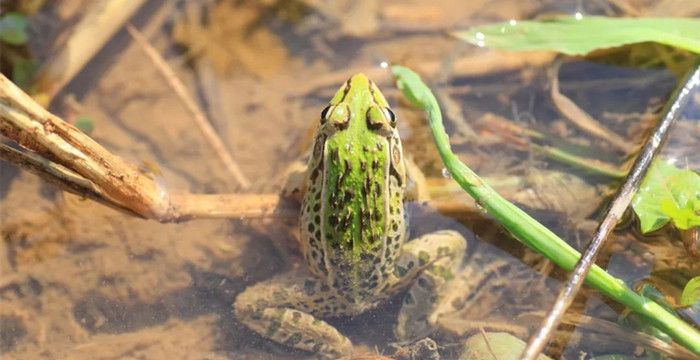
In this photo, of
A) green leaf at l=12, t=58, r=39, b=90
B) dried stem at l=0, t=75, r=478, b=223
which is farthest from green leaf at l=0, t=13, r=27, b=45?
dried stem at l=0, t=75, r=478, b=223

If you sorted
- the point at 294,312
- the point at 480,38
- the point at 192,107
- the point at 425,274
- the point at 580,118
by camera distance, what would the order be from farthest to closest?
the point at 192,107 → the point at 480,38 → the point at 580,118 → the point at 425,274 → the point at 294,312

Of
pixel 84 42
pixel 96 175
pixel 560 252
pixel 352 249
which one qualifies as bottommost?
pixel 560 252

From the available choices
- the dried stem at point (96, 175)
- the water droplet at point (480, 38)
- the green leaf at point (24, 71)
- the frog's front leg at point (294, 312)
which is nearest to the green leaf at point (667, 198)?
the dried stem at point (96, 175)

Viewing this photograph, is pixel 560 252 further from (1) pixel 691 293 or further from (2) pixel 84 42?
(2) pixel 84 42

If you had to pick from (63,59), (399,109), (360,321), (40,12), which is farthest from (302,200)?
(40,12)

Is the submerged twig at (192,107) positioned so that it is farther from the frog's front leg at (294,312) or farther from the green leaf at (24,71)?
the frog's front leg at (294,312)

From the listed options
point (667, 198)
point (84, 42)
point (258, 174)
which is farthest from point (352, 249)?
point (84, 42)

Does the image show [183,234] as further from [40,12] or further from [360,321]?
[40,12]

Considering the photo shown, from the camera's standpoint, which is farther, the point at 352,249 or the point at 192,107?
the point at 192,107
